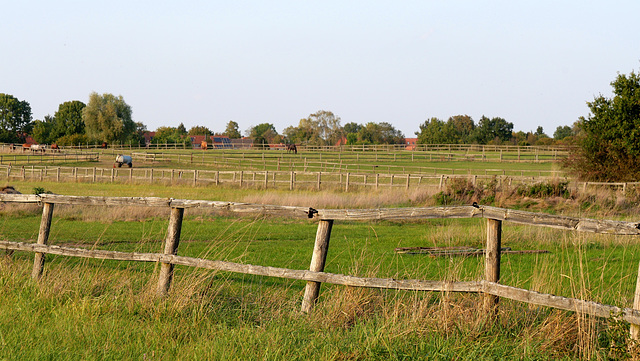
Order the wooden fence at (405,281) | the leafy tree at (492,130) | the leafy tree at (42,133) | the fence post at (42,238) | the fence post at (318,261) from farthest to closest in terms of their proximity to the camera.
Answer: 1. the leafy tree at (42,133)
2. the leafy tree at (492,130)
3. the fence post at (42,238)
4. the fence post at (318,261)
5. the wooden fence at (405,281)

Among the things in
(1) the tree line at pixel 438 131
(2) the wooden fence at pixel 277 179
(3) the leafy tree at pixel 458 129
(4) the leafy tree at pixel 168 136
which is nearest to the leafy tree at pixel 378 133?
(1) the tree line at pixel 438 131

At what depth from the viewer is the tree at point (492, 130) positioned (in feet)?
331

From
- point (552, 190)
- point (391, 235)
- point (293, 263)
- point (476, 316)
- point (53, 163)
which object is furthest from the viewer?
point (53, 163)

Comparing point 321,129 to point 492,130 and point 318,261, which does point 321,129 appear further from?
point 318,261

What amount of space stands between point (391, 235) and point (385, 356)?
37.9ft

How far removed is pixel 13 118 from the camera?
355ft

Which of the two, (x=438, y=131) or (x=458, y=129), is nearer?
(x=438, y=131)

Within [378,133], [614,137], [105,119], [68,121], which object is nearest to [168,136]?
[68,121]

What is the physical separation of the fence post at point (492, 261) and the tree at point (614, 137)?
28.3m

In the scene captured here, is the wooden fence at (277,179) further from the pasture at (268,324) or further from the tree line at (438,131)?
the pasture at (268,324)

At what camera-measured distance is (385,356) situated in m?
4.38

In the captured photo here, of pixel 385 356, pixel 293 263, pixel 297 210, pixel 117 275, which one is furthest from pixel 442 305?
pixel 293 263

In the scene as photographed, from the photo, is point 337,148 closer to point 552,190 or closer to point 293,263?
point 552,190

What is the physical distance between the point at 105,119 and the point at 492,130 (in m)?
67.6
